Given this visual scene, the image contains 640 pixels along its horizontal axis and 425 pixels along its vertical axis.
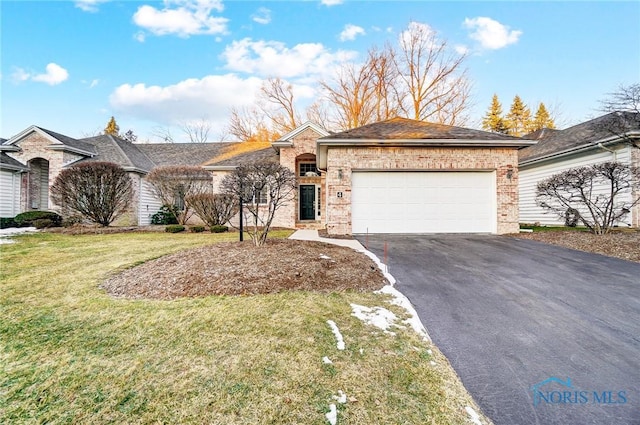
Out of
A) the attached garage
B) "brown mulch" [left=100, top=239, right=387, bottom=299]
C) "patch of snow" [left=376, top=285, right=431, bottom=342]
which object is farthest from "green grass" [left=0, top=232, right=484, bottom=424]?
the attached garage

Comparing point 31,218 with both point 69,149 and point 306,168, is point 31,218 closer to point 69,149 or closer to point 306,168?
point 69,149

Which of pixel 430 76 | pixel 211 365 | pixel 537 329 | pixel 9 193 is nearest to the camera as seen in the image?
pixel 211 365

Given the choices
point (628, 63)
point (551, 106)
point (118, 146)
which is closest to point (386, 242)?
point (628, 63)

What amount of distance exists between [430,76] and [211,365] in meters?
25.0

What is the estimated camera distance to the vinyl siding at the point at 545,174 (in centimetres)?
1037

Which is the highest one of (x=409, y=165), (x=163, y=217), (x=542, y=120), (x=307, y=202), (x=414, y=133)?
→ (x=542, y=120)

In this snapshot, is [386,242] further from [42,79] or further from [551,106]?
[551,106]

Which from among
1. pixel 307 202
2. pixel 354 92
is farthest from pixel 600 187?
pixel 354 92

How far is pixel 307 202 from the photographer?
15461 mm

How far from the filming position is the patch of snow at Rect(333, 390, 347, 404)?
1.83 metres

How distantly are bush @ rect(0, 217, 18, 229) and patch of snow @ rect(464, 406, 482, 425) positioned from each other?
61.9 ft

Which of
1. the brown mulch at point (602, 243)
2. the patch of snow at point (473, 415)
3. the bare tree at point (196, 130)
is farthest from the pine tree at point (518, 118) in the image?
the patch of snow at point (473, 415)

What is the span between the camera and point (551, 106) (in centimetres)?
2936

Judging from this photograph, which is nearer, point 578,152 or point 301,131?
point 578,152
